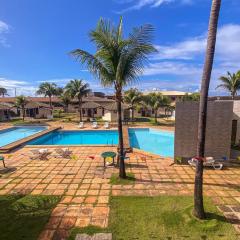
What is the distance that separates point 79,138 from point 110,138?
3.49 metres

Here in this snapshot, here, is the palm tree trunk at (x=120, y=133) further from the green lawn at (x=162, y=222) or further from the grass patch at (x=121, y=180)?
the green lawn at (x=162, y=222)

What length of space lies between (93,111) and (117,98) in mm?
35605

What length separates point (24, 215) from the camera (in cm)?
657

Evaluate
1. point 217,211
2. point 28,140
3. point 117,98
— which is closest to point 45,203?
point 117,98

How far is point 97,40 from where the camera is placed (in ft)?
28.1

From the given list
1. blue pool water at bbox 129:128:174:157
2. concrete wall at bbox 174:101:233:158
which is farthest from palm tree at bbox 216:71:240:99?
concrete wall at bbox 174:101:233:158

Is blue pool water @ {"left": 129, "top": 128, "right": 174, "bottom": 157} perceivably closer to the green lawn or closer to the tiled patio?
the tiled patio

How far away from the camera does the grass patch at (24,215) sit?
570cm

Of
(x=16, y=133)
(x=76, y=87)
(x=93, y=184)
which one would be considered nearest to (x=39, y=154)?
(x=93, y=184)

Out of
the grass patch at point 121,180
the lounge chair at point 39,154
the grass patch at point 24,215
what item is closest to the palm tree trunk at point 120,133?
the grass patch at point 121,180

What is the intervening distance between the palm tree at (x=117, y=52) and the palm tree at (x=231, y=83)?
27.0 meters

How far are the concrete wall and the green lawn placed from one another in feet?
15.0

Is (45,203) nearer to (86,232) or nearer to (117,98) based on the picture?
(86,232)

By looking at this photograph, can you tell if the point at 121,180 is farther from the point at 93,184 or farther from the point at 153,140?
the point at 153,140
